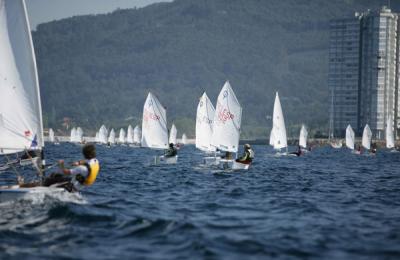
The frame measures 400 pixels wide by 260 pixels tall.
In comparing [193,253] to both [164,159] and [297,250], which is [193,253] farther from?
[164,159]

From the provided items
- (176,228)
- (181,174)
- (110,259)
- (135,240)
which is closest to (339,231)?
(176,228)

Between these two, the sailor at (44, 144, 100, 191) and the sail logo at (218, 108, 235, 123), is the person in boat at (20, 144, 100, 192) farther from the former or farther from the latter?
the sail logo at (218, 108, 235, 123)

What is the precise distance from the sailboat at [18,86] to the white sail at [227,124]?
30.8 metres

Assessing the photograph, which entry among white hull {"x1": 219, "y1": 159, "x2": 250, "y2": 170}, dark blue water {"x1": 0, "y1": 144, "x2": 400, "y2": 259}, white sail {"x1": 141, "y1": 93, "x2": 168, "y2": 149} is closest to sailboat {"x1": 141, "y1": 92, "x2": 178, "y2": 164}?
white sail {"x1": 141, "y1": 93, "x2": 168, "y2": 149}

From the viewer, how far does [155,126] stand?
67.1m

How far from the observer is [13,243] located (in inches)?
779

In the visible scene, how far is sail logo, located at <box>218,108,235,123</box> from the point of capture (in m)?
56.7

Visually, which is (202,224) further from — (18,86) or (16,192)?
(18,86)

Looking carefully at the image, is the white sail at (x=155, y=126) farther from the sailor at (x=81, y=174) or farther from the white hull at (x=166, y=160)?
the sailor at (x=81, y=174)

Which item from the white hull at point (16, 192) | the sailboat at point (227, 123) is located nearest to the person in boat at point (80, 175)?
the white hull at point (16, 192)

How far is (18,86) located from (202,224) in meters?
8.94

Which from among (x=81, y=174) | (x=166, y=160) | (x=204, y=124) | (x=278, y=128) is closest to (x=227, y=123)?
(x=166, y=160)

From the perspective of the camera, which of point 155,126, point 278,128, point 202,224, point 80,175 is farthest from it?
point 278,128

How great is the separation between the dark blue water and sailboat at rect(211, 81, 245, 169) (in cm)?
1989
